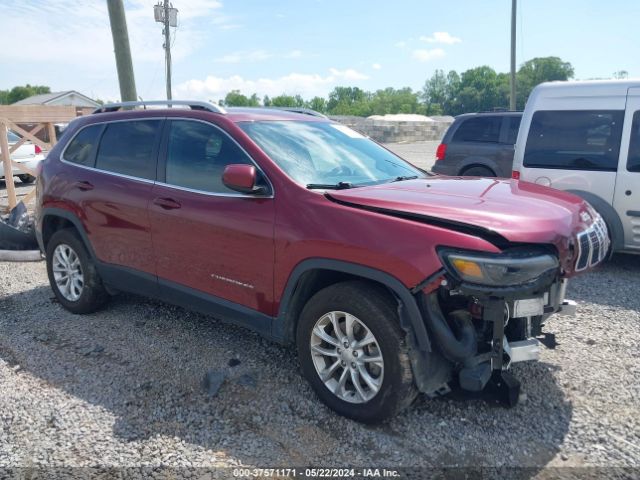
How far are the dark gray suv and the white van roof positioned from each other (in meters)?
2.42

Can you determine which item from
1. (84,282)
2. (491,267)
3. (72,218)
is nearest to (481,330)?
(491,267)

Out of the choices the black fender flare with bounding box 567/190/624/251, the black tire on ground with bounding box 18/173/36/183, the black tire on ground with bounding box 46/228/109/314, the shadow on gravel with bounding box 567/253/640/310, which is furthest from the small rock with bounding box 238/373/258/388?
the black tire on ground with bounding box 18/173/36/183

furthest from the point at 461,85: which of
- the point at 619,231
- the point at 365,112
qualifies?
the point at 619,231

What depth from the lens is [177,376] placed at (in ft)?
12.2

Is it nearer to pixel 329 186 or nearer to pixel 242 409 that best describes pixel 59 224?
pixel 242 409

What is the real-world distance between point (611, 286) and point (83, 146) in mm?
5414

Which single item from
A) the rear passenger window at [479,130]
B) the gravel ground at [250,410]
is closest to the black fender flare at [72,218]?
the gravel ground at [250,410]

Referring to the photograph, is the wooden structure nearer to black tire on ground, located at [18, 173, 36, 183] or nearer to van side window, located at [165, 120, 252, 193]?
black tire on ground, located at [18, 173, 36, 183]

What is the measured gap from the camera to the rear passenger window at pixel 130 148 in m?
4.20

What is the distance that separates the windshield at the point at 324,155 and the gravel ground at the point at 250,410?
1408 millimetres

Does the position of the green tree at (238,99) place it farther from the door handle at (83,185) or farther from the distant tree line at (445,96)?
the door handle at (83,185)

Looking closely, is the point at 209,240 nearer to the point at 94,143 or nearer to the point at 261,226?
the point at 261,226

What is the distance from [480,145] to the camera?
9.20m

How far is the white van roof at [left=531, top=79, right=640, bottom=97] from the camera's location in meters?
5.88
